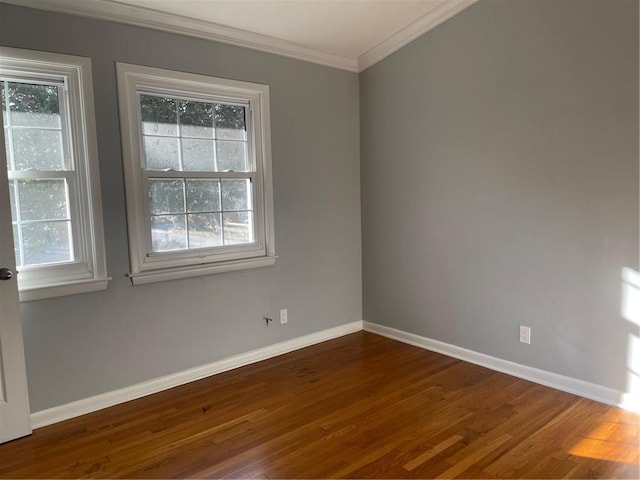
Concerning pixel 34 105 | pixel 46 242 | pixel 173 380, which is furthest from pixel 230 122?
pixel 173 380

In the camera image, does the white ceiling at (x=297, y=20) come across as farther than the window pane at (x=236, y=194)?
No

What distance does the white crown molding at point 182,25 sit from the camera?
97.8 inches

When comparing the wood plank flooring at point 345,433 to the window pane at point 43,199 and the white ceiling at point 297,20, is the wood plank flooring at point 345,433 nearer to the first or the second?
the window pane at point 43,199

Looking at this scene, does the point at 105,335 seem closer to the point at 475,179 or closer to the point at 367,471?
the point at 367,471

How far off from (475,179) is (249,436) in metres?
2.30

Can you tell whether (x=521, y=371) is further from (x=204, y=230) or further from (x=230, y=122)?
(x=230, y=122)

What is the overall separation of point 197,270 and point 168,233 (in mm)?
325

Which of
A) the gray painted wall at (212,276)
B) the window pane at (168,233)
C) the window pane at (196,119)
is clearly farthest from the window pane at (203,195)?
the gray painted wall at (212,276)

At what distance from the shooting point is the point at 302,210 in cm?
366

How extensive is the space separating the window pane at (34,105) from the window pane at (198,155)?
30.9 inches

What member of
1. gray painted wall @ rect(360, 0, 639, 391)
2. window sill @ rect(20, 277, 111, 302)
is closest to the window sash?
window sill @ rect(20, 277, 111, 302)

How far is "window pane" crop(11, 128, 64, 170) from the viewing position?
2.47m

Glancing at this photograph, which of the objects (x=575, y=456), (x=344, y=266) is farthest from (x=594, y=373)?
(x=344, y=266)

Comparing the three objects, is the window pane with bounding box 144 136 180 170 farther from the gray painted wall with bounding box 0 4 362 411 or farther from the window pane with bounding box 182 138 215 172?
the gray painted wall with bounding box 0 4 362 411
